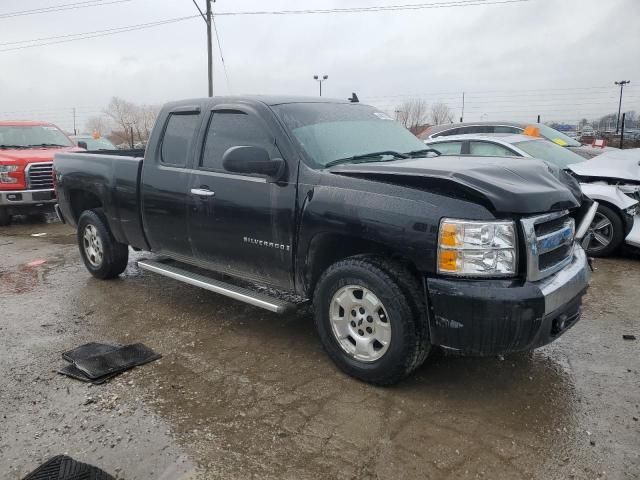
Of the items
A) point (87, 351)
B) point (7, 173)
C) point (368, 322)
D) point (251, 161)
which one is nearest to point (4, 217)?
point (7, 173)

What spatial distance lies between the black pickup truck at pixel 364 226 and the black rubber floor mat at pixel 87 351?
34.5 inches

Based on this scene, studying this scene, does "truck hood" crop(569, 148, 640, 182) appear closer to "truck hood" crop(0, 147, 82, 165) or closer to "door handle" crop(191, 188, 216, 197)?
"door handle" crop(191, 188, 216, 197)

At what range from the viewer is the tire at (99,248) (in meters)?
5.78

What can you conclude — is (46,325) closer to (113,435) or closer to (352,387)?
(113,435)

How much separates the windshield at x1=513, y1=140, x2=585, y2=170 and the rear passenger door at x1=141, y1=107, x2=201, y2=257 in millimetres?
5084

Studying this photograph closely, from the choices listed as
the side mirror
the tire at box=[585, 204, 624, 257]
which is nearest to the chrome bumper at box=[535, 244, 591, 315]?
the side mirror

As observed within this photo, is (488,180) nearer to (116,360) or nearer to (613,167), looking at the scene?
(116,360)

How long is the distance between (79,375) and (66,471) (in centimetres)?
121

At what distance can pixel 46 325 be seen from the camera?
15.7ft

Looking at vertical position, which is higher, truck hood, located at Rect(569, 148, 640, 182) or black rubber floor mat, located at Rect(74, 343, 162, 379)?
truck hood, located at Rect(569, 148, 640, 182)

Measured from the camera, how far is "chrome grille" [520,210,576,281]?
9.93 feet

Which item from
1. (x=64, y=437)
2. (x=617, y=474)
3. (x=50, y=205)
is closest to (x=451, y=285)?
(x=617, y=474)

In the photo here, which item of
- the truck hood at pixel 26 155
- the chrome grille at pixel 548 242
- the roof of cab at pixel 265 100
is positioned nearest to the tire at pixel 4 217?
the truck hood at pixel 26 155

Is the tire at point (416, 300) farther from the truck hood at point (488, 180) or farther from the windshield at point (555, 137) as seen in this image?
the windshield at point (555, 137)
